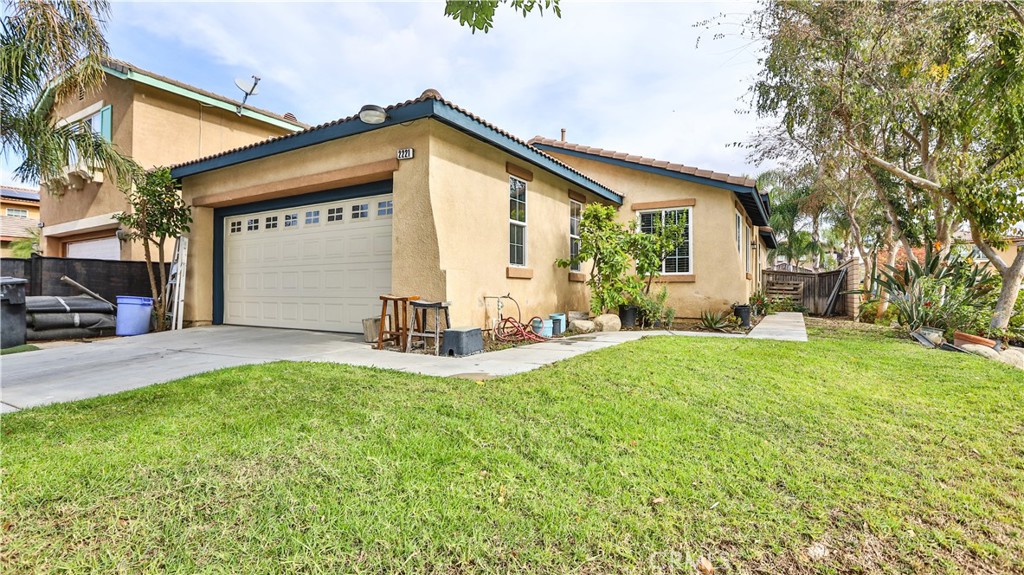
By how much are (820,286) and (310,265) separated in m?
15.9

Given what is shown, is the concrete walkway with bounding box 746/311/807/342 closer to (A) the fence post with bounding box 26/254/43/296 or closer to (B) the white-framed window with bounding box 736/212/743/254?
(B) the white-framed window with bounding box 736/212/743/254

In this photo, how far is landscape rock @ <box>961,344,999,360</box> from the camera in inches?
247

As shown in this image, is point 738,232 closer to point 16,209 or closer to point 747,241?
point 747,241

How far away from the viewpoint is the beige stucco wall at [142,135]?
1083 cm

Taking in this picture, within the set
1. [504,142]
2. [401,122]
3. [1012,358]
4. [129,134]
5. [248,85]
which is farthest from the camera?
[248,85]

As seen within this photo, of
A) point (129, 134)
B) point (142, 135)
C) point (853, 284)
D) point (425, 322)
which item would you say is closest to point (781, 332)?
point (425, 322)

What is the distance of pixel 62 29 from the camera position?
6195 millimetres

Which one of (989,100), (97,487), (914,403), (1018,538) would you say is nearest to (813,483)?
(1018,538)

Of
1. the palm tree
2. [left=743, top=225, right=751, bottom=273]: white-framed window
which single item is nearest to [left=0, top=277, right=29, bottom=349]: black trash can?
the palm tree

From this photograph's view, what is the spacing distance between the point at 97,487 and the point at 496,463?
6.12ft

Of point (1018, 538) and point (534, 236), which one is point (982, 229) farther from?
point (1018, 538)

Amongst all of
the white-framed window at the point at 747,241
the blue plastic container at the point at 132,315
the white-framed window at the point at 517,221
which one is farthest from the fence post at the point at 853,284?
the blue plastic container at the point at 132,315

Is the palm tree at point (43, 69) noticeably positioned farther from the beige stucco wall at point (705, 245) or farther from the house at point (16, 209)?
the house at point (16, 209)

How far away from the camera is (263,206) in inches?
354
